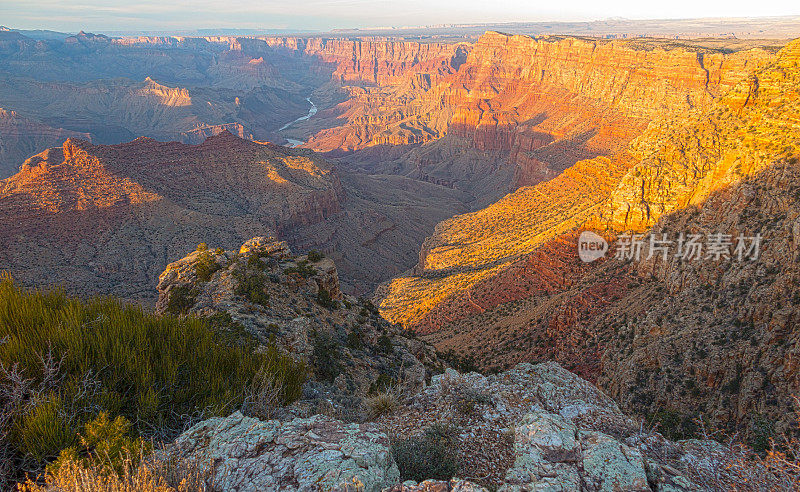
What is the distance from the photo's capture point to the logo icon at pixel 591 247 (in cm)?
3234

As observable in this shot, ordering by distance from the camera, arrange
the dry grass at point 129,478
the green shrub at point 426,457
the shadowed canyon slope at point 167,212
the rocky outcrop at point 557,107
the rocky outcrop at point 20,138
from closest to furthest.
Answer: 1. the dry grass at point 129,478
2. the green shrub at point 426,457
3. the shadowed canyon slope at point 167,212
4. the rocky outcrop at point 557,107
5. the rocky outcrop at point 20,138

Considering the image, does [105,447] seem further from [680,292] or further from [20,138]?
[20,138]

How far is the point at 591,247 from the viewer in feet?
109

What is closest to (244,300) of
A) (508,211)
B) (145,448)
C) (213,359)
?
(213,359)

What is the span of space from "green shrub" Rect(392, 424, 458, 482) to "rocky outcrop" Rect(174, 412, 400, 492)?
0.41 meters

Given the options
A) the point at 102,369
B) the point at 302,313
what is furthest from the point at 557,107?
the point at 102,369

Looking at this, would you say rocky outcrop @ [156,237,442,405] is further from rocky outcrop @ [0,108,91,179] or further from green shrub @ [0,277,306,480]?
rocky outcrop @ [0,108,91,179]

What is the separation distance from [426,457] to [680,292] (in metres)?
19.7

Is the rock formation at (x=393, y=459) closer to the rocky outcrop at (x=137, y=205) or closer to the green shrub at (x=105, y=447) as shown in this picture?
the green shrub at (x=105, y=447)

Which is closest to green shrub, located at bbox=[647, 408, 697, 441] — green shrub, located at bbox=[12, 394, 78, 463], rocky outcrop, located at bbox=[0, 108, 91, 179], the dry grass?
the dry grass

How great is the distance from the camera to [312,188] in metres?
82.9

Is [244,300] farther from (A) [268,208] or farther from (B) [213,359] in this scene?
(A) [268,208]

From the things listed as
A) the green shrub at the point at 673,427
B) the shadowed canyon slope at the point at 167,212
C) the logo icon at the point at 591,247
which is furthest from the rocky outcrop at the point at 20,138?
the green shrub at the point at 673,427

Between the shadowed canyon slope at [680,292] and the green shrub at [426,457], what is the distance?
38.8 ft
